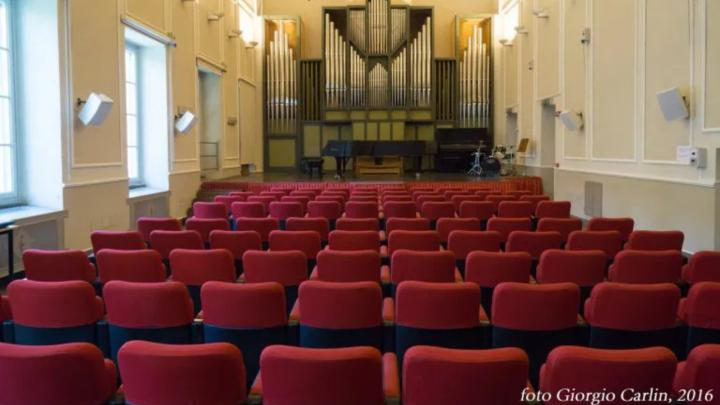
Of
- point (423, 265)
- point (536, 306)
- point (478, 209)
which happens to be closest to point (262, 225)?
point (423, 265)

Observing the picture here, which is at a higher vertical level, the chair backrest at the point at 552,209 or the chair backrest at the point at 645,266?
the chair backrest at the point at 552,209

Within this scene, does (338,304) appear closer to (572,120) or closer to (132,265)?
(132,265)

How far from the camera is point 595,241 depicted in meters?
4.74

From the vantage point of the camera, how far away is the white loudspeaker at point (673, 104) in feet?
23.7

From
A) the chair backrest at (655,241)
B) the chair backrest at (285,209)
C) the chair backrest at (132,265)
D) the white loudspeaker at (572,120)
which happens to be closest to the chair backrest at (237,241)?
the chair backrest at (132,265)

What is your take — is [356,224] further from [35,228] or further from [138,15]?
[138,15]

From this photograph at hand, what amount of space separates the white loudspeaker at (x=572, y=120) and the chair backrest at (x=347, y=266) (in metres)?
8.55

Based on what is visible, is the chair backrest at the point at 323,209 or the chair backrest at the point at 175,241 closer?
the chair backrest at the point at 175,241

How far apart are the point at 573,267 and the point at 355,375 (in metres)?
2.26

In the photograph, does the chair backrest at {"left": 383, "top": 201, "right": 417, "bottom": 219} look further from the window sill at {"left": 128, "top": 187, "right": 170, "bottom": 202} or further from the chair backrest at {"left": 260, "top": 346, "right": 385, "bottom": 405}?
the chair backrest at {"left": 260, "top": 346, "right": 385, "bottom": 405}

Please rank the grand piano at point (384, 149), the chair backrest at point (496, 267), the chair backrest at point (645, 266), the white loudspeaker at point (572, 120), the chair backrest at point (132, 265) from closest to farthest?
the chair backrest at point (496, 267), the chair backrest at point (645, 266), the chair backrest at point (132, 265), the white loudspeaker at point (572, 120), the grand piano at point (384, 149)

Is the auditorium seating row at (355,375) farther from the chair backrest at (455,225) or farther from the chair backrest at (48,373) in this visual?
the chair backrest at (455,225)

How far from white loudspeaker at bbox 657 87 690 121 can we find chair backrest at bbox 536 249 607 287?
432cm

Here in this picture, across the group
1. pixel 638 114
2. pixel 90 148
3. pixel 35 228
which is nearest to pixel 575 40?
pixel 638 114
